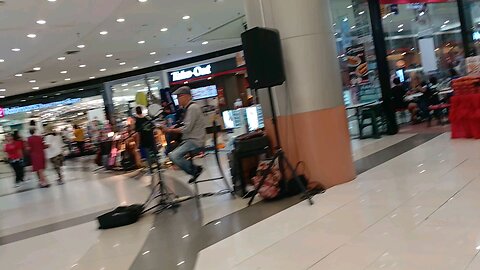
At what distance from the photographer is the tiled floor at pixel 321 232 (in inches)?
117

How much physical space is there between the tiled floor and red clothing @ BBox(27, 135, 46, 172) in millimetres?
4546

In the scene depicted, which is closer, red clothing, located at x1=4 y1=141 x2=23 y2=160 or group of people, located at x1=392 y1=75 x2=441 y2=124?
group of people, located at x1=392 y1=75 x2=441 y2=124

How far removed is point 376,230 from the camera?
11.2 ft

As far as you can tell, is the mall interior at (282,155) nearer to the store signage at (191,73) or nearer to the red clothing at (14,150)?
the red clothing at (14,150)

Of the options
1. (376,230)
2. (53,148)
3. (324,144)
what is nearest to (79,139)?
(53,148)

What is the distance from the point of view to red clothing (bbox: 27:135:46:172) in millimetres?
10734

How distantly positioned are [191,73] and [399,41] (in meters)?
12.1

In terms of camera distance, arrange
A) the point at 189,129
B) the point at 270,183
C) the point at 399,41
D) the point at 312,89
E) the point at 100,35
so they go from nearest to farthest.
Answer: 1. the point at 270,183
2. the point at 312,89
3. the point at 189,129
4. the point at 399,41
5. the point at 100,35

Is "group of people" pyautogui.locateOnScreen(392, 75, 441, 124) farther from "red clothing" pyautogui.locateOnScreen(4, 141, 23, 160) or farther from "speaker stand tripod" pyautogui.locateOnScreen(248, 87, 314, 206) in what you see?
"red clothing" pyautogui.locateOnScreen(4, 141, 23, 160)

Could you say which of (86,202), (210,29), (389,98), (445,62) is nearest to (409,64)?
(445,62)

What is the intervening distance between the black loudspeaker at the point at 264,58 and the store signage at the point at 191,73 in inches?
672

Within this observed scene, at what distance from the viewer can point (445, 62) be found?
12922mm

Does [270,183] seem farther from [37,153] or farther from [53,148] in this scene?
[53,148]

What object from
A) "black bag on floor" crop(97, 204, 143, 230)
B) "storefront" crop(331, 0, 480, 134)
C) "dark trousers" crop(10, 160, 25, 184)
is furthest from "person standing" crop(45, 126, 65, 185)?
"storefront" crop(331, 0, 480, 134)
